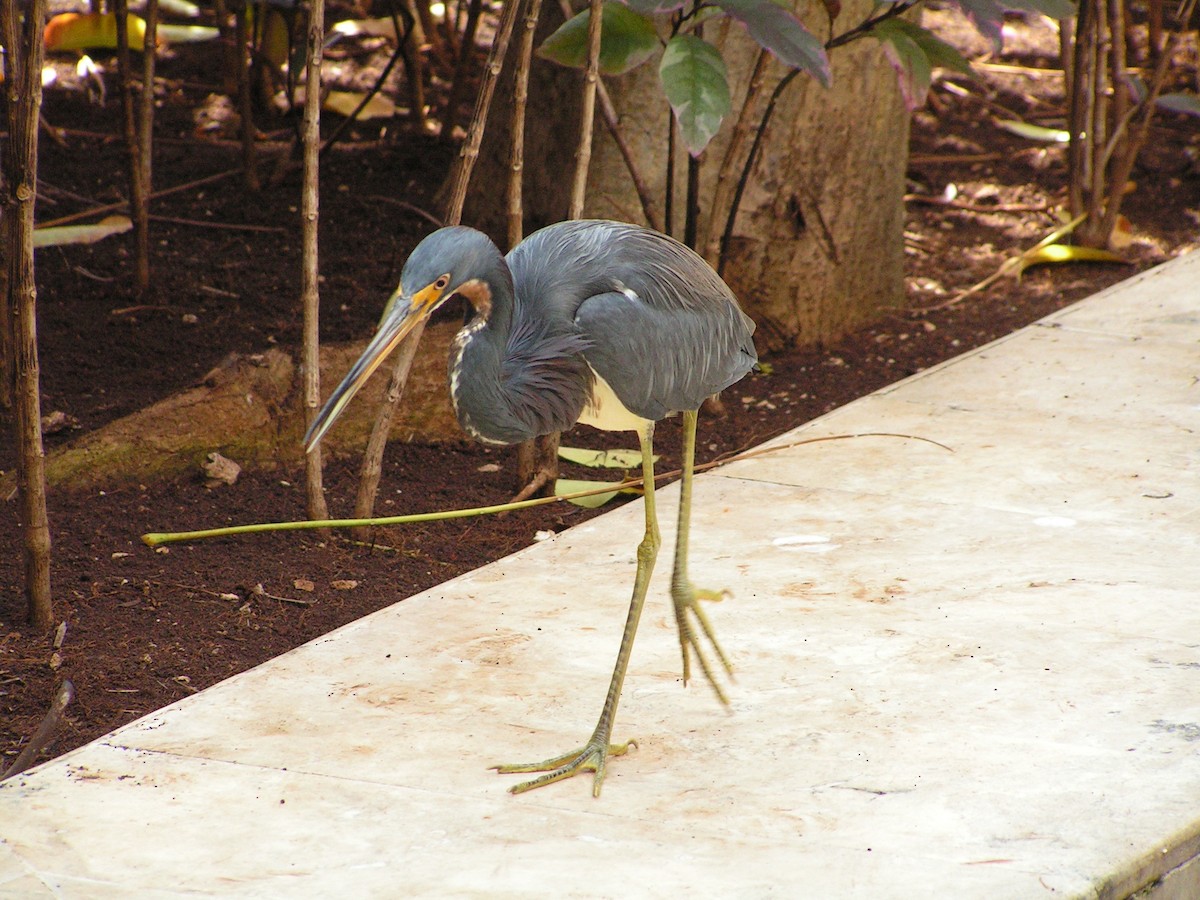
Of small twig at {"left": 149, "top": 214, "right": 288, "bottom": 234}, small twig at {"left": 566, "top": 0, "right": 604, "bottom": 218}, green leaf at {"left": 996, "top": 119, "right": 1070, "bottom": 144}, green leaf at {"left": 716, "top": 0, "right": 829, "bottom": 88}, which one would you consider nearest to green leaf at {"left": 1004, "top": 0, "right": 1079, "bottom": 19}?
green leaf at {"left": 716, "top": 0, "right": 829, "bottom": 88}

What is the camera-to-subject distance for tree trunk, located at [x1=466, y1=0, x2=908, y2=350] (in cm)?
519

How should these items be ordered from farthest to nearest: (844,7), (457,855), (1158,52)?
(1158,52), (844,7), (457,855)

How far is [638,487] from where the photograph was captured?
4.33 metres

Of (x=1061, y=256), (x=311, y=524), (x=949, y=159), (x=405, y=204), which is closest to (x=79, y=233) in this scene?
(x=405, y=204)

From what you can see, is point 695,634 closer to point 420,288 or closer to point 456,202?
point 420,288

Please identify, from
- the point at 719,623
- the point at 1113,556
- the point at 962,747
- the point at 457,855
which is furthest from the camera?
the point at 1113,556

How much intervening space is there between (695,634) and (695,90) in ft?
4.69

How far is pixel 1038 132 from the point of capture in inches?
304

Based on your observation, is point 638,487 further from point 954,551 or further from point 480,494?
point 954,551

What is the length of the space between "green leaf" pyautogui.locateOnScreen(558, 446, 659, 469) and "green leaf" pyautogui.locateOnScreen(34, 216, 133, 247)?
7.19 feet

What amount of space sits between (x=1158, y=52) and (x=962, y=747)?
607 cm

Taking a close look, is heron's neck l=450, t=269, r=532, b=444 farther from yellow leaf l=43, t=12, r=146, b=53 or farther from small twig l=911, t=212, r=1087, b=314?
Result: yellow leaf l=43, t=12, r=146, b=53

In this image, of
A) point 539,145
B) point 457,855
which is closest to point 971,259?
point 539,145

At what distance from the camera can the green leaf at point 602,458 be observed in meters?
4.62
